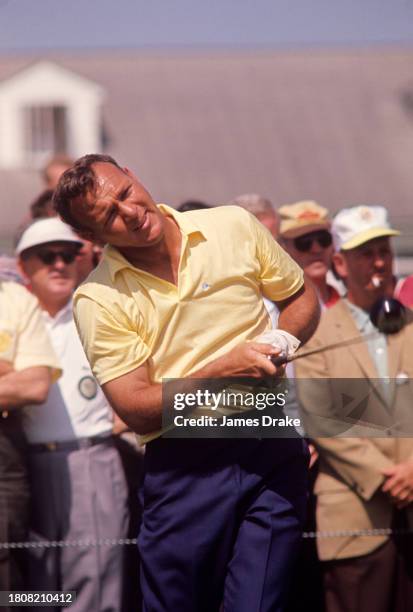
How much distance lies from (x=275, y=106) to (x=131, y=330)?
2287cm

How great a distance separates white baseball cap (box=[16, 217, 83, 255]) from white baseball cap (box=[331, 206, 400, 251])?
3.71ft

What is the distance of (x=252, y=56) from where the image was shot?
89.2 ft

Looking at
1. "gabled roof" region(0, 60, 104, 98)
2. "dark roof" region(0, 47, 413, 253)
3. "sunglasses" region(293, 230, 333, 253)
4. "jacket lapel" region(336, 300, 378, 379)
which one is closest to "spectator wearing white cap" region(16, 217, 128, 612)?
"jacket lapel" region(336, 300, 378, 379)

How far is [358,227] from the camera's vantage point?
5352 mm

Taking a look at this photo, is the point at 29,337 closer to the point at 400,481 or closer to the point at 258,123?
the point at 400,481

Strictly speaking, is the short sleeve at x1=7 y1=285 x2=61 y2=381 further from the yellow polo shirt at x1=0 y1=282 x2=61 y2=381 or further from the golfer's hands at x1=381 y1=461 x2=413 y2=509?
the golfer's hands at x1=381 y1=461 x2=413 y2=509

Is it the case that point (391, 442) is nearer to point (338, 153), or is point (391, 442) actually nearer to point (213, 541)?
point (213, 541)

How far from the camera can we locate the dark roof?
24.4 meters

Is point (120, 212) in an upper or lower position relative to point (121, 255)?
upper

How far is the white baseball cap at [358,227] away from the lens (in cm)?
530

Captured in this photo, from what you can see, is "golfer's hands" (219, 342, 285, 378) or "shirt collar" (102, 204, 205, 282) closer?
"golfer's hands" (219, 342, 285, 378)

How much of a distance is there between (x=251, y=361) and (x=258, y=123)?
22.1 metres

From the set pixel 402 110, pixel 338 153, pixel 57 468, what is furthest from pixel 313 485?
pixel 402 110

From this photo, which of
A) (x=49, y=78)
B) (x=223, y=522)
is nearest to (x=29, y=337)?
(x=223, y=522)
